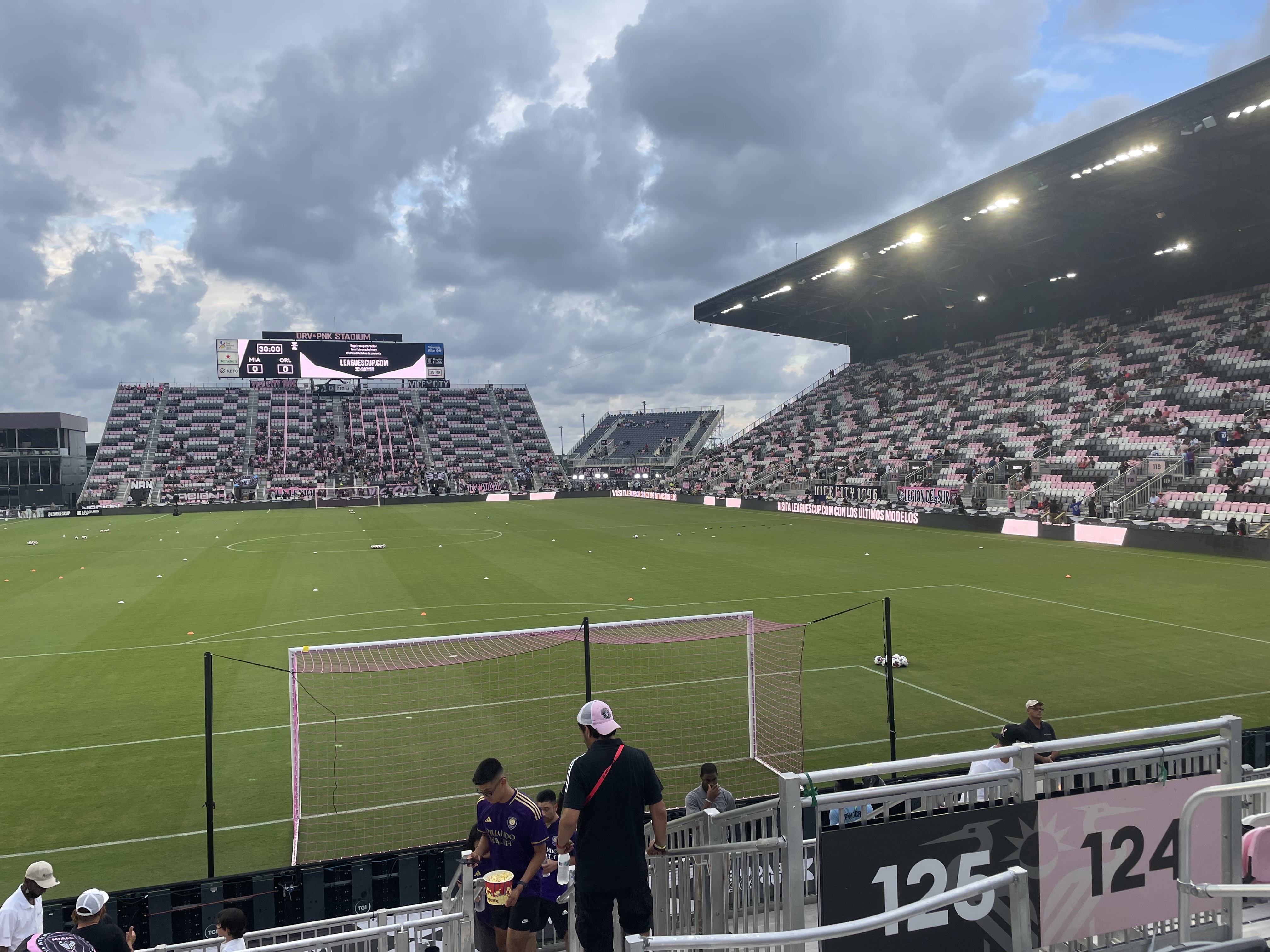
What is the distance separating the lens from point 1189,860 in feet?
15.0

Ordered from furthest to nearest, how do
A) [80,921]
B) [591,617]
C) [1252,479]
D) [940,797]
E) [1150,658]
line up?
Answer: [1252,479] → [591,617] → [1150,658] → [80,921] → [940,797]

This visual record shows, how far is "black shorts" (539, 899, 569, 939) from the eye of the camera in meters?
5.25

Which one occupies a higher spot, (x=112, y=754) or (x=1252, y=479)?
(x=1252, y=479)

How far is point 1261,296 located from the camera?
43.5 meters

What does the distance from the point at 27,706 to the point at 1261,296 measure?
2128 inches

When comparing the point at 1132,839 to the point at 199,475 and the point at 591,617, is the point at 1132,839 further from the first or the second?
the point at 199,475

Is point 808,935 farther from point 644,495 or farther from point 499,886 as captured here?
point 644,495

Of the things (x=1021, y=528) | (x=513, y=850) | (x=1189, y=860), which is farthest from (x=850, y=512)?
(x=513, y=850)

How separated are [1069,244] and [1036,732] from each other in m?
43.7

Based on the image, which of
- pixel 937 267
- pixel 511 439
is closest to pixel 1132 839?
pixel 937 267

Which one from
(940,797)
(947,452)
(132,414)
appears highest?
(132,414)

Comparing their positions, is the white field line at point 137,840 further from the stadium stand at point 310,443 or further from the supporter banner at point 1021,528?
the stadium stand at point 310,443

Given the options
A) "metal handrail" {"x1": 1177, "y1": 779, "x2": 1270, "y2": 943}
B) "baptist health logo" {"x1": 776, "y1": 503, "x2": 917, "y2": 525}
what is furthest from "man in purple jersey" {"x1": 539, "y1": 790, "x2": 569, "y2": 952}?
"baptist health logo" {"x1": 776, "y1": 503, "x2": 917, "y2": 525}

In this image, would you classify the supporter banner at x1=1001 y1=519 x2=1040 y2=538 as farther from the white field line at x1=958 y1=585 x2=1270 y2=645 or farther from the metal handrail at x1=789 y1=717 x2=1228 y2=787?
the metal handrail at x1=789 y1=717 x2=1228 y2=787
